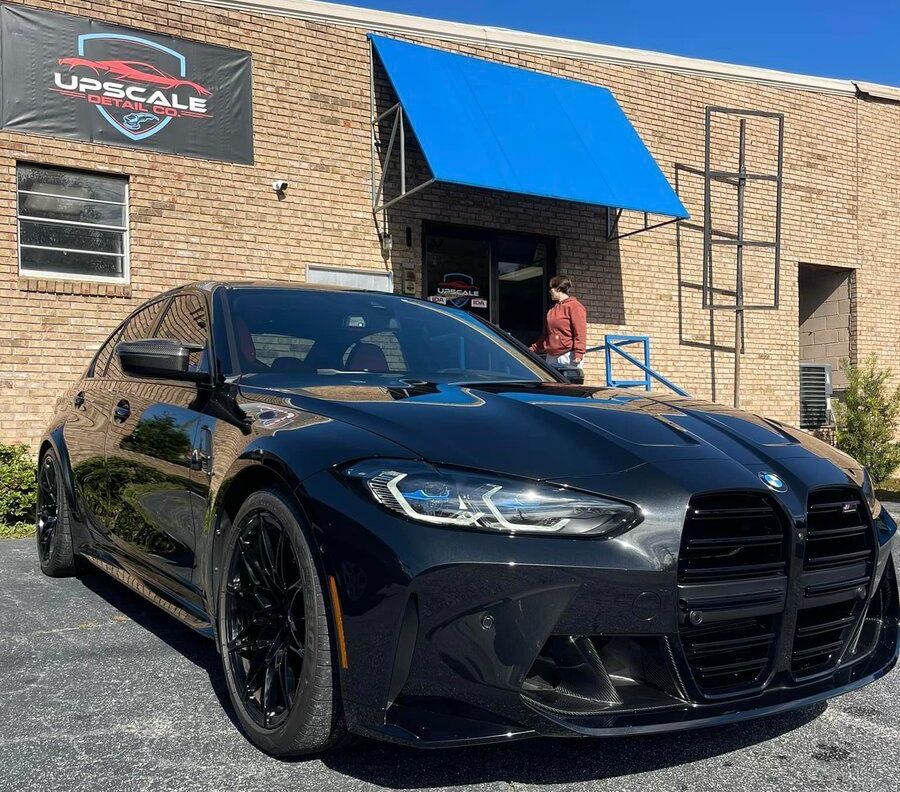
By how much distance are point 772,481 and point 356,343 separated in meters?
1.78

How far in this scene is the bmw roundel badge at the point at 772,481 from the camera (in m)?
2.43

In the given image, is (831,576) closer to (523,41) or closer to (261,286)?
(261,286)

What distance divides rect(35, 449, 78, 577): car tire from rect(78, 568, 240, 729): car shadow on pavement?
16cm

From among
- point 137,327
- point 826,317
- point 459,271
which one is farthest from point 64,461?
point 826,317

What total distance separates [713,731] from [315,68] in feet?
31.5

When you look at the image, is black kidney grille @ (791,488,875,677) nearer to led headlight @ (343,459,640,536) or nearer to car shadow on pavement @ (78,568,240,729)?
led headlight @ (343,459,640,536)

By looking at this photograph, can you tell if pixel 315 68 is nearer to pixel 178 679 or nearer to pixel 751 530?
pixel 178 679

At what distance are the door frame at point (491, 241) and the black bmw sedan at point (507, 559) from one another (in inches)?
328

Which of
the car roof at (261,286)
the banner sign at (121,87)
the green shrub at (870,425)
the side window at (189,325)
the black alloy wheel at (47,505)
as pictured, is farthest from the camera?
the green shrub at (870,425)

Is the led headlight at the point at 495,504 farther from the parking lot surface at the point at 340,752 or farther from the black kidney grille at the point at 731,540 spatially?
the parking lot surface at the point at 340,752

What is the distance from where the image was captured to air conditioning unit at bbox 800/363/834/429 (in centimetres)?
1459

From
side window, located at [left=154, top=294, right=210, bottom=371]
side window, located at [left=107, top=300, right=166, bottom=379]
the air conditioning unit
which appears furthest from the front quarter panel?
the air conditioning unit

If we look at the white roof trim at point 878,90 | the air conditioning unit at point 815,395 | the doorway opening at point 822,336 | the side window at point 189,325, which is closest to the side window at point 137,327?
the side window at point 189,325

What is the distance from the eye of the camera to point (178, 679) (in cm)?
328
